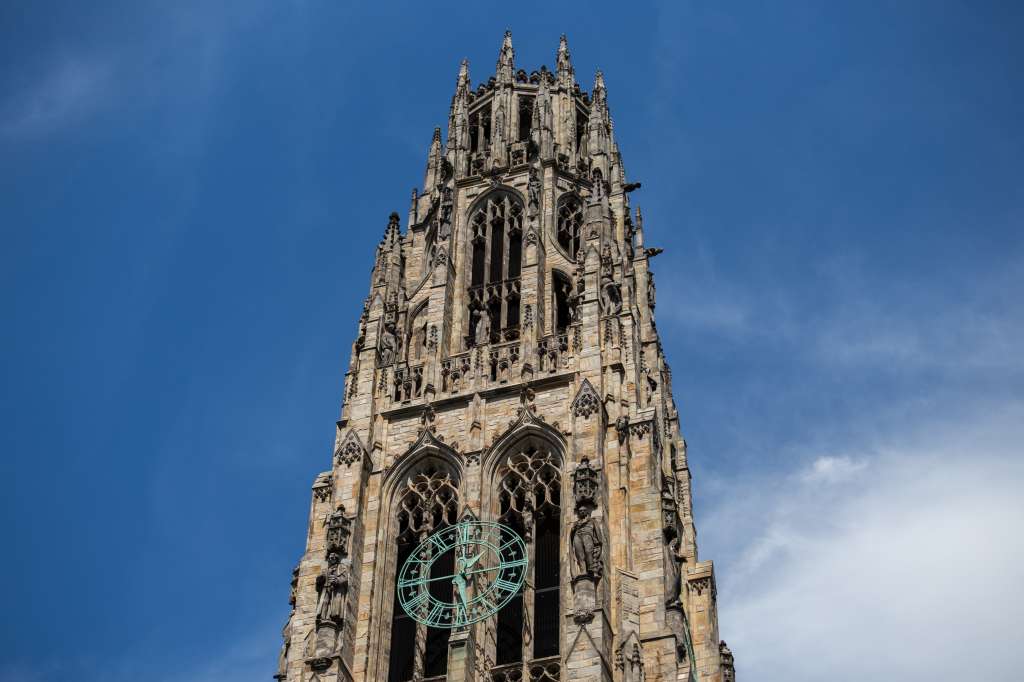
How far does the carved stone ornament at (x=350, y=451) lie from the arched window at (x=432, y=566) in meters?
1.41

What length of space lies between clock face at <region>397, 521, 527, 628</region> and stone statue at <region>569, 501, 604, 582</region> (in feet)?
5.67

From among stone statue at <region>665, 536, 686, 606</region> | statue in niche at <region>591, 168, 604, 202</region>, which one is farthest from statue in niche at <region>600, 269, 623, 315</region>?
stone statue at <region>665, 536, 686, 606</region>

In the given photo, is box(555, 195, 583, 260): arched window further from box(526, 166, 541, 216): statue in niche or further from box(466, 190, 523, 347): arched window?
box(466, 190, 523, 347): arched window

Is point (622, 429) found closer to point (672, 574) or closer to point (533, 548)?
point (533, 548)

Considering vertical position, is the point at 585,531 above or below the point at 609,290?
below

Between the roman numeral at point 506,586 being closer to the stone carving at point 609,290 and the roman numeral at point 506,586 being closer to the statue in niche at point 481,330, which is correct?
the statue in niche at point 481,330

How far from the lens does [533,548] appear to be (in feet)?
118

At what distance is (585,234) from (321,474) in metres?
10.9

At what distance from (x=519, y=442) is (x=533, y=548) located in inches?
127

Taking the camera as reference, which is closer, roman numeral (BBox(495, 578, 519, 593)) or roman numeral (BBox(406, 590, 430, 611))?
roman numeral (BBox(495, 578, 519, 593))

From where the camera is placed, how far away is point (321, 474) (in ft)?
129

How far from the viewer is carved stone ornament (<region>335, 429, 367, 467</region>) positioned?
1519 inches

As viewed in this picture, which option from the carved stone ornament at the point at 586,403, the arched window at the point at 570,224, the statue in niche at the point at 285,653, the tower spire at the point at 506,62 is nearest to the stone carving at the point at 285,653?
the statue in niche at the point at 285,653

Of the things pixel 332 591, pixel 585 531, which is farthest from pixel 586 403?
pixel 332 591
